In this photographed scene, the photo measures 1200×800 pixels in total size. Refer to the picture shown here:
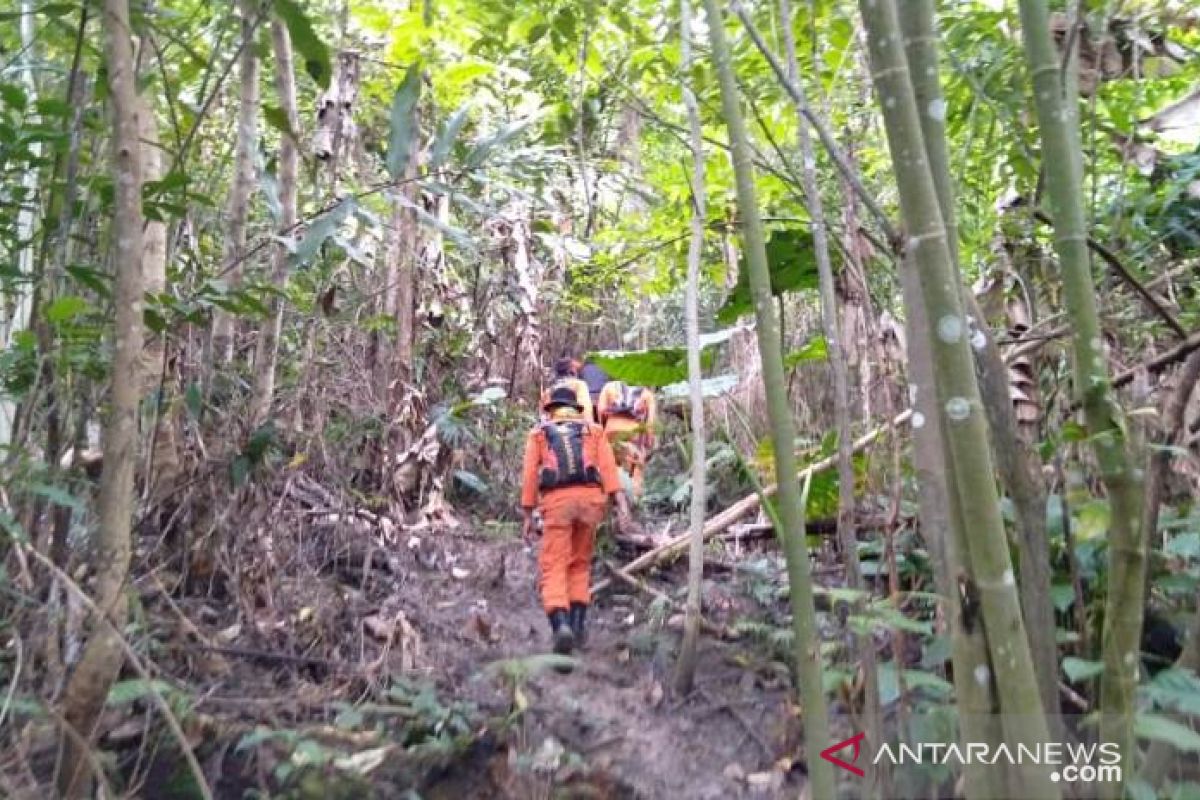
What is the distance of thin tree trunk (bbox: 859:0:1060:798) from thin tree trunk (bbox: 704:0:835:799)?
1.59ft

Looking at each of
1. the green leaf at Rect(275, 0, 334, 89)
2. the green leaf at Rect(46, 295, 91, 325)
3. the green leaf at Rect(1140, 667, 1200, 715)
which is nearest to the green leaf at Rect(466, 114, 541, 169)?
the green leaf at Rect(275, 0, 334, 89)

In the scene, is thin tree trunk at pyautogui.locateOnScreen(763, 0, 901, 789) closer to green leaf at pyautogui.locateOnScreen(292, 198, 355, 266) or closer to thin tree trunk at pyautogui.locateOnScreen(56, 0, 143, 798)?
thin tree trunk at pyautogui.locateOnScreen(56, 0, 143, 798)

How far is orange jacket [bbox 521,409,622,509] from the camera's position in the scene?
215 inches

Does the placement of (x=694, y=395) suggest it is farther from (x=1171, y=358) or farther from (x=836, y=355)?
(x=1171, y=358)

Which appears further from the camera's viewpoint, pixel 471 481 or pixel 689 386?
pixel 471 481

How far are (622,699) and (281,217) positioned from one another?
2.86m

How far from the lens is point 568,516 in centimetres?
530

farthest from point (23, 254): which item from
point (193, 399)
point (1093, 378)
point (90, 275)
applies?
point (1093, 378)

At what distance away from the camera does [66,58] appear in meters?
3.97

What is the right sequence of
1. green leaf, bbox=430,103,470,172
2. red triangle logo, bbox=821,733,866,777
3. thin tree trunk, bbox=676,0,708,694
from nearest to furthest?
1. red triangle logo, bbox=821,733,866,777
2. thin tree trunk, bbox=676,0,708,694
3. green leaf, bbox=430,103,470,172

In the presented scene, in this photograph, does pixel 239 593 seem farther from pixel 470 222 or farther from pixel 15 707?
pixel 470 222

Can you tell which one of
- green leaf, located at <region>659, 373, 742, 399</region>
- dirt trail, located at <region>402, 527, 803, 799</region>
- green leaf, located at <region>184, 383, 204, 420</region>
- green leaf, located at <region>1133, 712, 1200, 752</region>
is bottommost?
dirt trail, located at <region>402, 527, 803, 799</region>

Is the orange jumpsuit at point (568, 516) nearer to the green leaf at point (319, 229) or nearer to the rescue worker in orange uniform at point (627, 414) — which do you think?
the rescue worker in orange uniform at point (627, 414)

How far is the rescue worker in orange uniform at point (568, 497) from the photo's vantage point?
524 centimetres
